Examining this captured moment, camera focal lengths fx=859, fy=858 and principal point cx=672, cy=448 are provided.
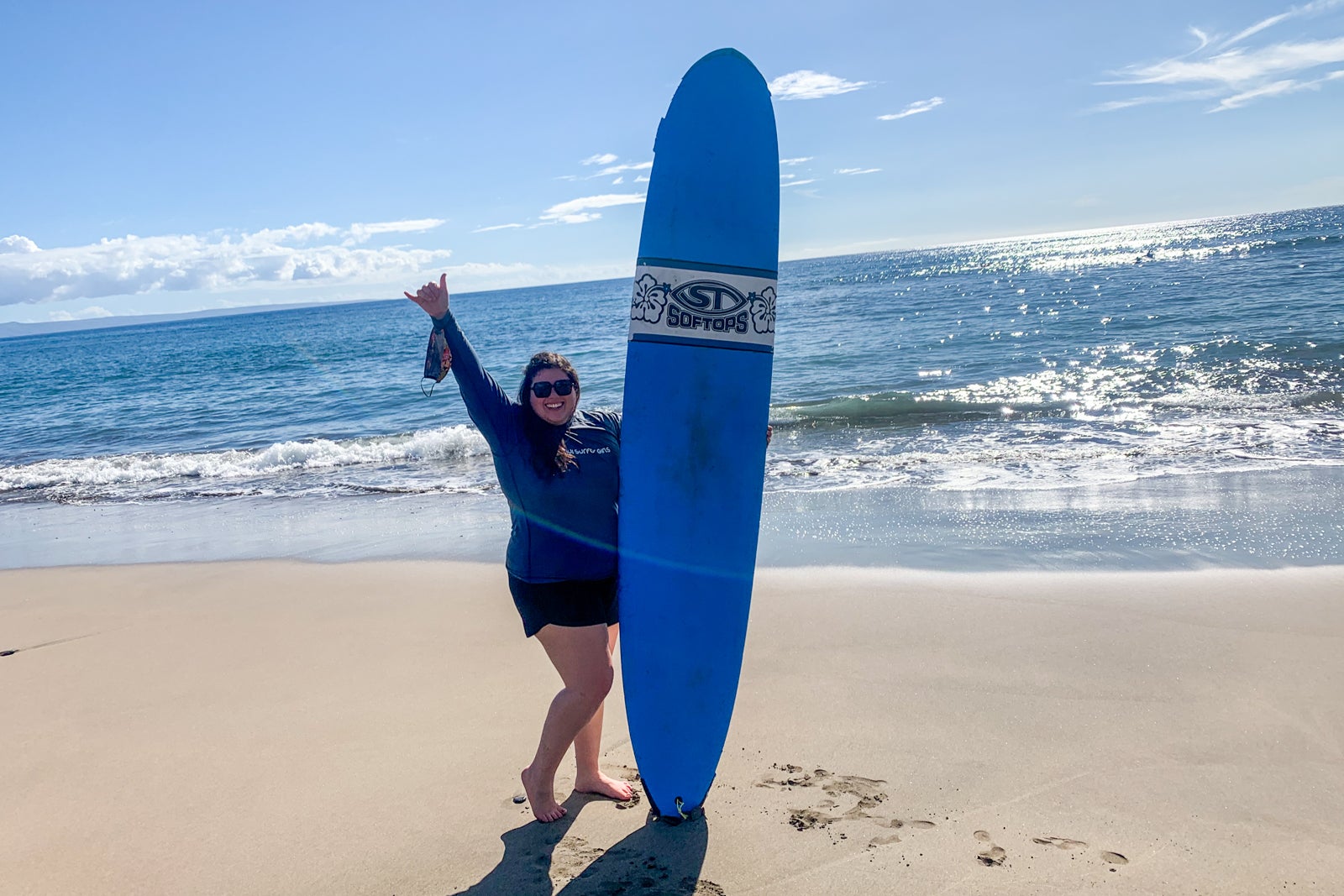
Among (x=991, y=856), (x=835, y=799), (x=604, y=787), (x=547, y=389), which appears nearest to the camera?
(x=991, y=856)

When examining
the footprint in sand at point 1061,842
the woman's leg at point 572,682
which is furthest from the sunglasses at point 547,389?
the footprint in sand at point 1061,842

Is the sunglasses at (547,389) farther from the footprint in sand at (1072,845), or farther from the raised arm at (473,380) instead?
the footprint in sand at (1072,845)

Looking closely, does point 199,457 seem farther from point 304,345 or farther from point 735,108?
point 304,345

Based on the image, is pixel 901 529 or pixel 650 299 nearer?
pixel 650 299

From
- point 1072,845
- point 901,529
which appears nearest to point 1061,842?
point 1072,845

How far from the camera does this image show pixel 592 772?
2949mm

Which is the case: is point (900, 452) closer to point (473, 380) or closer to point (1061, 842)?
point (1061, 842)

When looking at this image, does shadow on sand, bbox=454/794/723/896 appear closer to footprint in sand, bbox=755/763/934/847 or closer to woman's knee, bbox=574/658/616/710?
footprint in sand, bbox=755/763/934/847

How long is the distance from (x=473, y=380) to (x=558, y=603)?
2.41ft

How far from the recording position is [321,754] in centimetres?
330

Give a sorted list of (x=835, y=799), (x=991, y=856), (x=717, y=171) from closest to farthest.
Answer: (x=991, y=856) → (x=835, y=799) → (x=717, y=171)

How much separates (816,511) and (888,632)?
263 centimetres

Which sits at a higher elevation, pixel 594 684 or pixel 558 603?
pixel 558 603

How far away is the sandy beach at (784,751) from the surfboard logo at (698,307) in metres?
1.53
